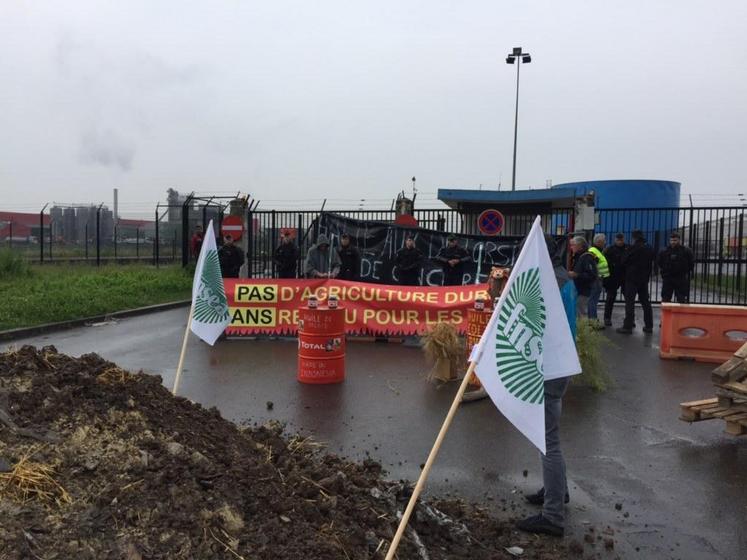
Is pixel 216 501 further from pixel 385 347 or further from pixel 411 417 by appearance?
pixel 385 347

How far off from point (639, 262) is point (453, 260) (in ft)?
11.9

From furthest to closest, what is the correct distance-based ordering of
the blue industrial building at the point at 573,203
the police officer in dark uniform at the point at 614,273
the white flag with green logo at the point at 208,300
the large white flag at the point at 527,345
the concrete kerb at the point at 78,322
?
1. the blue industrial building at the point at 573,203
2. the police officer in dark uniform at the point at 614,273
3. the concrete kerb at the point at 78,322
4. the white flag with green logo at the point at 208,300
5. the large white flag at the point at 527,345

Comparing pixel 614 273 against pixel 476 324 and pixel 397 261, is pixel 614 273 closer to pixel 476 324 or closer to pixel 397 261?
pixel 397 261

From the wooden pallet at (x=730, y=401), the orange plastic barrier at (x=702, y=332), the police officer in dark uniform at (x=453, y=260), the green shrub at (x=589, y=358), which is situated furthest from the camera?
the police officer in dark uniform at (x=453, y=260)

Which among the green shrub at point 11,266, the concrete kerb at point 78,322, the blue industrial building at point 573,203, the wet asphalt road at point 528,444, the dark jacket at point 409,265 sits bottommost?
the wet asphalt road at point 528,444

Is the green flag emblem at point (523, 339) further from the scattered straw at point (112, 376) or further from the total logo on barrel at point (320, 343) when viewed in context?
the total logo on barrel at point (320, 343)

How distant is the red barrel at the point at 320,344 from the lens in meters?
8.02

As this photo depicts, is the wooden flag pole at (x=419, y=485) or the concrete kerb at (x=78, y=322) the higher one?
the wooden flag pole at (x=419, y=485)

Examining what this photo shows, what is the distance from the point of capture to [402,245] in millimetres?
13539

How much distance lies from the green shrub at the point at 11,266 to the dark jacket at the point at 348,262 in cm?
1156

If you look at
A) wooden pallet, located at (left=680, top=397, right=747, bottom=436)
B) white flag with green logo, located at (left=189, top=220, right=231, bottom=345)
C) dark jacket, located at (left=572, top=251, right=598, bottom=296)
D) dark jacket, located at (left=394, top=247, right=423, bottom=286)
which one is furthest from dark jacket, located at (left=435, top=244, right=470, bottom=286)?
wooden pallet, located at (left=680, top=397, right=747, bottom=436)

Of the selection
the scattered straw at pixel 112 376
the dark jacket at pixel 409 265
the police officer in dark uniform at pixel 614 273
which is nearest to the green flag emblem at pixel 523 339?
the scattered straw at pixel 112 376

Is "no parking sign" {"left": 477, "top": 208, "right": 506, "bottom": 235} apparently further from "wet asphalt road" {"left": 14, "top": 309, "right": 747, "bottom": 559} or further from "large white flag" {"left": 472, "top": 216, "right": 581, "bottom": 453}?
"large white flag" {"left": 472, "top": 216, "right": 581, "bottom": 453}

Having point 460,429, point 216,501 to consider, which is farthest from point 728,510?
point 216,501
